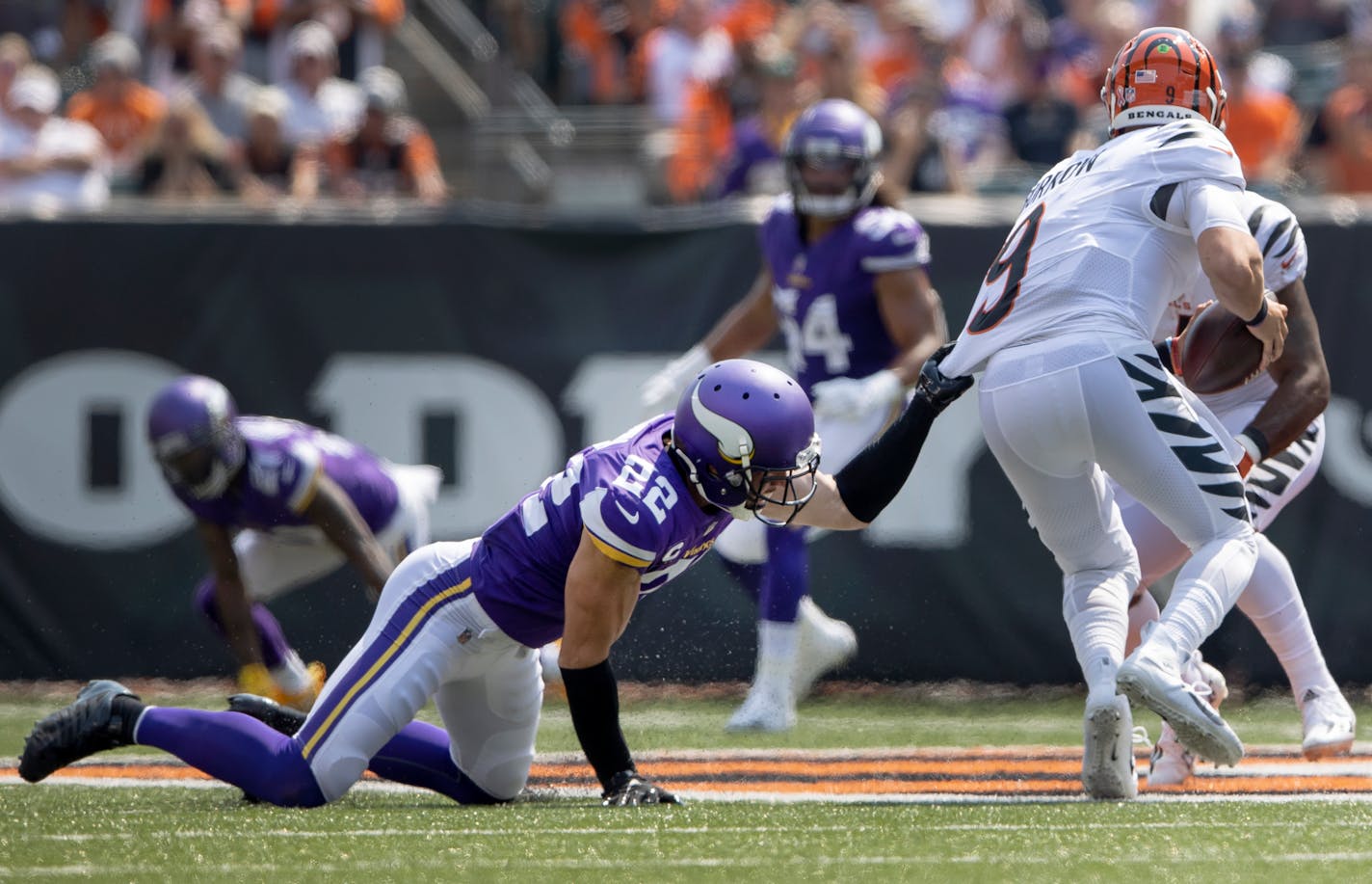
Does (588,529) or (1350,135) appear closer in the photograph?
(588,529)

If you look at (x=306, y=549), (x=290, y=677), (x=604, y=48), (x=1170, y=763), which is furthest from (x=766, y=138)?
(x=1170, y=763)

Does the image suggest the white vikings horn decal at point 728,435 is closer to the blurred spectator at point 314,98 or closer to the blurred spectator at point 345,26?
the blurred spectator at point 314,98

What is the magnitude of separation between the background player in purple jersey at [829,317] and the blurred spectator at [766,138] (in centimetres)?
203

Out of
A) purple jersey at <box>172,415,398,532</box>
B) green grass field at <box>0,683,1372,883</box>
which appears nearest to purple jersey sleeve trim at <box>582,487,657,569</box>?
green grass field at <box>0,683,1372,883</box>

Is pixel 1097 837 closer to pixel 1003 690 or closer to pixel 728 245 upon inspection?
pixel 1003 690

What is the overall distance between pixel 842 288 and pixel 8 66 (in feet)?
18.2

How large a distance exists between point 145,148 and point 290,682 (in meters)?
4.01

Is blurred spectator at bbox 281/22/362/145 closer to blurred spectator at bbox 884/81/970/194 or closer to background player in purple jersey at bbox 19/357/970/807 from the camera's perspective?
blurred spectator at bbox 884/81/970/194

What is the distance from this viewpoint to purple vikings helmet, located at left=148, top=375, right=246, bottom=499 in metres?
6.44

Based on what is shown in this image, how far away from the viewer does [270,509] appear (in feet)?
21.8

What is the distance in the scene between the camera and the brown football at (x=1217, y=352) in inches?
208

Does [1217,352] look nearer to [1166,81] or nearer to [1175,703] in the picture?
[1166,81]

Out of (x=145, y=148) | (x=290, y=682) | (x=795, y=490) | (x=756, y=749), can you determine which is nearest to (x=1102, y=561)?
Answer: (x=795, y=490)

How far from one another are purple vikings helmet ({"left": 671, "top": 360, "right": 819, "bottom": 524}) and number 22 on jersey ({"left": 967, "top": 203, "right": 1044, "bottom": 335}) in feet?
1.95
